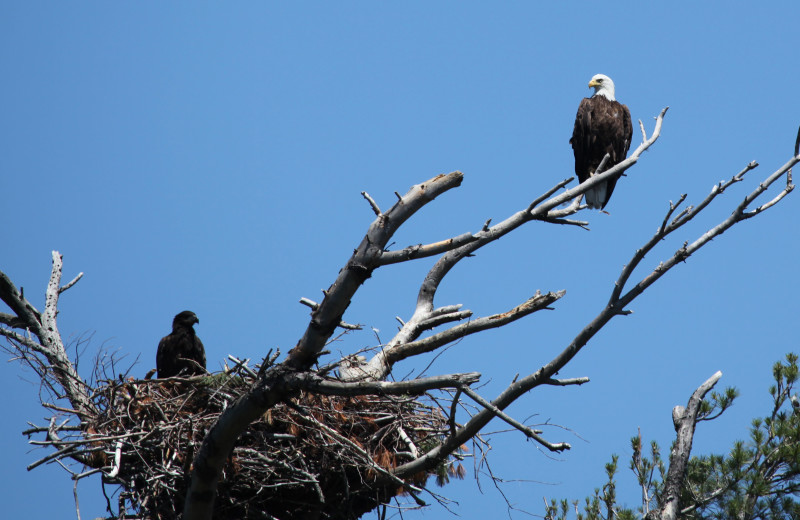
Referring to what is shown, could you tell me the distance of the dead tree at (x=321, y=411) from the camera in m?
3.87

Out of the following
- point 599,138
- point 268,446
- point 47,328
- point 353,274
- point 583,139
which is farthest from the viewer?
point 583,139

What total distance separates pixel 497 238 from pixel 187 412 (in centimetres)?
210

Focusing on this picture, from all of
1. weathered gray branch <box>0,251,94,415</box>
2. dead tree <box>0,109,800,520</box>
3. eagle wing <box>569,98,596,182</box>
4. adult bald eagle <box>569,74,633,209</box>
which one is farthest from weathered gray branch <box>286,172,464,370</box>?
eagle wing <box>569,98,596,182</box>

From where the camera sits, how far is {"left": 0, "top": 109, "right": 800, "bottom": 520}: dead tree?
3867 millimetres

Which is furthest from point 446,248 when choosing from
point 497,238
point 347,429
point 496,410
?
point 347,429

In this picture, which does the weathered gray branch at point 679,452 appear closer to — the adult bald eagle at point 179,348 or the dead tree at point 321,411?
the dead tree at point 321,411

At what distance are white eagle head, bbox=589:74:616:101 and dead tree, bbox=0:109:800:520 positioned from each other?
482cm

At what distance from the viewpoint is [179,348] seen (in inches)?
275

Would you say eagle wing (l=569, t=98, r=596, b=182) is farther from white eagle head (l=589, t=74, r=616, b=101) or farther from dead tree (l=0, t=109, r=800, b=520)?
dead tree (l=0, t=109, r=800, b=520)

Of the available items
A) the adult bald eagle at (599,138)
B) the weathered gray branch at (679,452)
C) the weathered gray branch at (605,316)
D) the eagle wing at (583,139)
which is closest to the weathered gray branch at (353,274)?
the weathered gray branch at (605,316)

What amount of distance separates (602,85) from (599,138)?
3.65 ft

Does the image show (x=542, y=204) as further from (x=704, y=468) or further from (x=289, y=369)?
(x=704, y=468)

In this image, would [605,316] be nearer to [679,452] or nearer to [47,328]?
[679,452]

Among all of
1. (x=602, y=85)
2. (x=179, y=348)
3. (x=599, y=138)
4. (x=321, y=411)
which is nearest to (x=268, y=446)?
(x=321, y=411)
